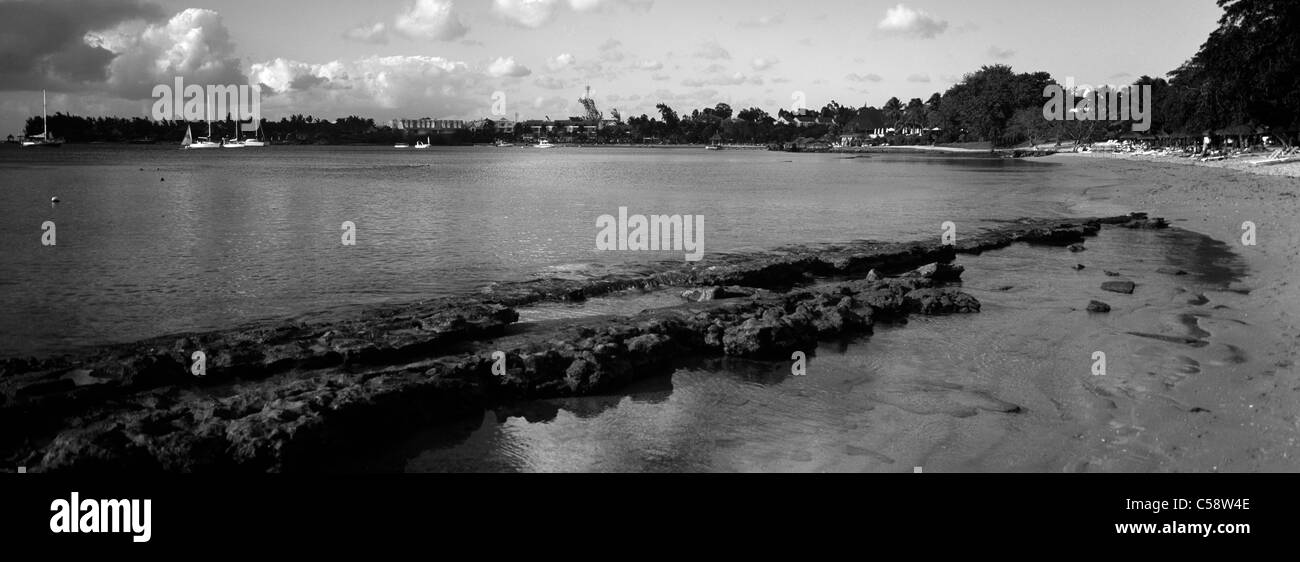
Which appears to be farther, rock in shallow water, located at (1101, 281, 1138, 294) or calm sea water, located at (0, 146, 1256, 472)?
rock in shallow water, located at (1101, 281, 1138, 294)

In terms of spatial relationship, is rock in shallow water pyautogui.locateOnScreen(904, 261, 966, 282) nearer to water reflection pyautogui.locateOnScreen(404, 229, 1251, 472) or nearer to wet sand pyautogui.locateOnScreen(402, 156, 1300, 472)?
wet sand pyautogui.locateOnScreen(402, 156, 1300, 472)

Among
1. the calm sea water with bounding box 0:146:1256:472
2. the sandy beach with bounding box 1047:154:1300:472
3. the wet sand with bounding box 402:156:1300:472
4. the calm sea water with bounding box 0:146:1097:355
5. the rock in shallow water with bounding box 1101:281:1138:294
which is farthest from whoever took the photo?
the rock in shallow water with bounding box 1101:281:1138:294

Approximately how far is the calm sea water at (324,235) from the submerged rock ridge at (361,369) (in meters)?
3.88

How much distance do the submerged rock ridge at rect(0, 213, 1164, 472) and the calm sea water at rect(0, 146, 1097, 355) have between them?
153 inches

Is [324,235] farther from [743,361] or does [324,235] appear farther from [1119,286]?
[1119,286]

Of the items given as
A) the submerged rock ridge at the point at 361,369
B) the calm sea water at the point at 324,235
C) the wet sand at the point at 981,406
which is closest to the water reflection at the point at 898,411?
the wet sand at the point at 981,406

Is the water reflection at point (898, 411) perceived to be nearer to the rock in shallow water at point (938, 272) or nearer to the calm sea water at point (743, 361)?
the calm sea water at point (743, 361)

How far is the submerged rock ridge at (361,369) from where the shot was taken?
377 inches

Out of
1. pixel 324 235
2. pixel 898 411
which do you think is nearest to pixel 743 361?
pixel 898 411

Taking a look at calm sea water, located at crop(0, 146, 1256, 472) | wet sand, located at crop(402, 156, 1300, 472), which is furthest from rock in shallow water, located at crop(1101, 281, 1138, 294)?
wet sand, located at crop(402, 156, 1300, 472)

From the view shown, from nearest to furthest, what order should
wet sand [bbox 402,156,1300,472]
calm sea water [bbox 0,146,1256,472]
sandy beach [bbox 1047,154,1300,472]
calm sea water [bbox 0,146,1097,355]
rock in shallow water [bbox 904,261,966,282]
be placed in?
1. sandy beach [bbox 1047,154,1300,472]
2. wet sand [bbox 402,156,1300,472]
3. calm sea water [bbox 0,146,1256,472]
4. calm sea water [bbox 0,146,1097,355]
5. rock in shallow water [bbox 904,261,966,282]

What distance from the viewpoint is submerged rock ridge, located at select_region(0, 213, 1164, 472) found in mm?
9586
